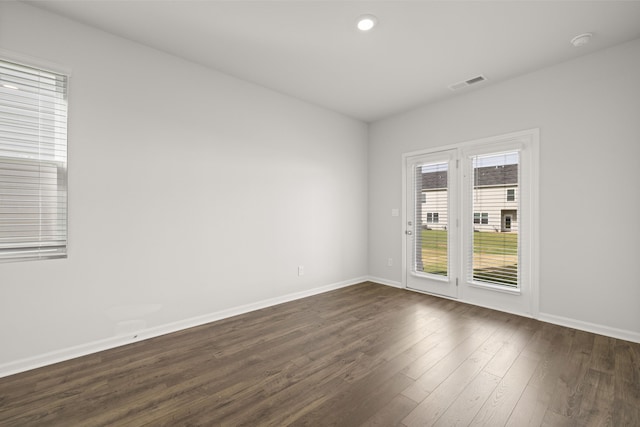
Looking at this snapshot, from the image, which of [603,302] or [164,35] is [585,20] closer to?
[603,302]

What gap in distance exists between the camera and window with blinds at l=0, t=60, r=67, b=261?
7.25ft

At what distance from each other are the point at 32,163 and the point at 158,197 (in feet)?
3.10

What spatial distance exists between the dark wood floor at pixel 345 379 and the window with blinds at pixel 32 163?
1043 mm

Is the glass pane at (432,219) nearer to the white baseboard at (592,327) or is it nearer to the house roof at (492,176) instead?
the house roof at (492,176)

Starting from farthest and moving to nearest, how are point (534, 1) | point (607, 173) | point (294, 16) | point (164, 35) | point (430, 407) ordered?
point (607, 173) < point (164, 35) < point (294, 16) < point (534, 1) < point (430, 407)

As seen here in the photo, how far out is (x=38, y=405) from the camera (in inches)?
72.2

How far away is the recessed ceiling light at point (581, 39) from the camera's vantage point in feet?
8.68

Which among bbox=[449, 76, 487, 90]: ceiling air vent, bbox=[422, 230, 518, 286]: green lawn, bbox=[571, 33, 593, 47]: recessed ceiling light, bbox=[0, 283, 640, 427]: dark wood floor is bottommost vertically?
bbox=[0, 283, 640, 427]: dark wood floor

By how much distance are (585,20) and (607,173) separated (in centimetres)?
148

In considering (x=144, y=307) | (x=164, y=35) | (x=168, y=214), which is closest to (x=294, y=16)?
(x=164, y=35)

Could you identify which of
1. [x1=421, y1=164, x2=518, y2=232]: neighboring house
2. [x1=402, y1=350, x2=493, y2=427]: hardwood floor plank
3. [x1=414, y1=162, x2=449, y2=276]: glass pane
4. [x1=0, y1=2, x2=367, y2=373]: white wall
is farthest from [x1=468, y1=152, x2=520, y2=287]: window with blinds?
[x1=0, y1=2, x2=367, y2=373]: white wall

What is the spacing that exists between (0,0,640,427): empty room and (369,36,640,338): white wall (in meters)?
0.02

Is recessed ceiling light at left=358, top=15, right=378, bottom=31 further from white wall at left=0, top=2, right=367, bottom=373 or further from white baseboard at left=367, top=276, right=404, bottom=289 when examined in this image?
white baseboard at left=367, top=276, right=404, bottom=289

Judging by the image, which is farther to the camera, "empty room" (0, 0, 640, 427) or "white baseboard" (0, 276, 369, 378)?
"white baseboard" (0, 276, 369, 378)
